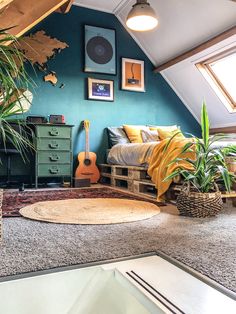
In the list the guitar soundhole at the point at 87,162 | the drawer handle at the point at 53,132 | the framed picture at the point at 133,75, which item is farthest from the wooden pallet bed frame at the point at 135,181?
the framed picture at the point at 133,75

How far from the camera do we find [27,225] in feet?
6.18

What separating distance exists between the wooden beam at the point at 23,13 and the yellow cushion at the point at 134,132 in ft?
7.18

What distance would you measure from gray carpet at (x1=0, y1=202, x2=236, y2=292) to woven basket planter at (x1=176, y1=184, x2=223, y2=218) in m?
0.10

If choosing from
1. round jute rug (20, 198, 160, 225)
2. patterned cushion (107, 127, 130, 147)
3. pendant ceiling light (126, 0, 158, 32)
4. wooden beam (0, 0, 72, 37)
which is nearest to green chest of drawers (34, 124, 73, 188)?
patterned cushion (107, 127, 130, 147)

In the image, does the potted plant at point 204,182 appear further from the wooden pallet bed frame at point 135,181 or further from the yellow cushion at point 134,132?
the yellow cushion at point 134,132

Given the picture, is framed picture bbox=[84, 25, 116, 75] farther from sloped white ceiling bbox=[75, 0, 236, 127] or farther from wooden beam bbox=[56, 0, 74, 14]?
wooden beam bbox=[56, 0, 74, 14]

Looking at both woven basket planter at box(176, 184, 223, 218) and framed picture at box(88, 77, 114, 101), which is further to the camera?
framed picture at box(88, 77, 114, 101)

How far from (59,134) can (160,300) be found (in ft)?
10.7

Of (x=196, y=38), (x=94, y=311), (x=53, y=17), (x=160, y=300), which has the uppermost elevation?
(x=53, y=17)

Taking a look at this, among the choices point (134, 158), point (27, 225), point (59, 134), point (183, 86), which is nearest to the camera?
point (27, 225)

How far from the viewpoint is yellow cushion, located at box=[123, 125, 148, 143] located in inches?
179

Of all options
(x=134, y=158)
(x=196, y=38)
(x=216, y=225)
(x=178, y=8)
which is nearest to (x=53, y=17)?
(x=178, y=8)

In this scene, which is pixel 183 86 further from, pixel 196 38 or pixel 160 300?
pixel 160 300

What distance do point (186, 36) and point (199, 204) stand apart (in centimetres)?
316
